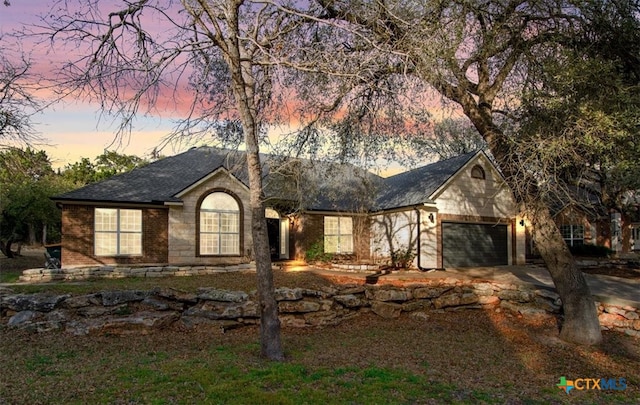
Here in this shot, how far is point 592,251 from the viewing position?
2330 cm

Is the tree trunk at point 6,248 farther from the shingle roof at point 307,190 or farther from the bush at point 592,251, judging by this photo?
the bush at point 592,251

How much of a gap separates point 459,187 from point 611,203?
8894 mm

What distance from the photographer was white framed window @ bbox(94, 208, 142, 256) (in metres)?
15.5

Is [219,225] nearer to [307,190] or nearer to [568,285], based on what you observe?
[307,190]

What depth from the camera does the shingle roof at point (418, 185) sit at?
17.8 m

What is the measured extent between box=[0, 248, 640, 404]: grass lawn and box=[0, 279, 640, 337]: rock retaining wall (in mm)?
301

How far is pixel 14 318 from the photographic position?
907 cm

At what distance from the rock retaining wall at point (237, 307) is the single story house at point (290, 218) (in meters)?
3.65

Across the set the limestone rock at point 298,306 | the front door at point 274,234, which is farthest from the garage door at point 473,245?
the limestone rock at point 298,306

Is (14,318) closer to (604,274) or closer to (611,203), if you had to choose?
(604,274)

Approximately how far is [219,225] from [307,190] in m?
6.55

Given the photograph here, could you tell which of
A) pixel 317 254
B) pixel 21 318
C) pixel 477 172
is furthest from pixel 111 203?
pixel 477 172

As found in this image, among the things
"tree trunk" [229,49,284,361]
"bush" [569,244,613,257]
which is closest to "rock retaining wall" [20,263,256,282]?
"tree trunk" [229,49,284,361]

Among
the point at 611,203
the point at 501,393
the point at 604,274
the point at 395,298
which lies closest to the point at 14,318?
the point at 395,298
